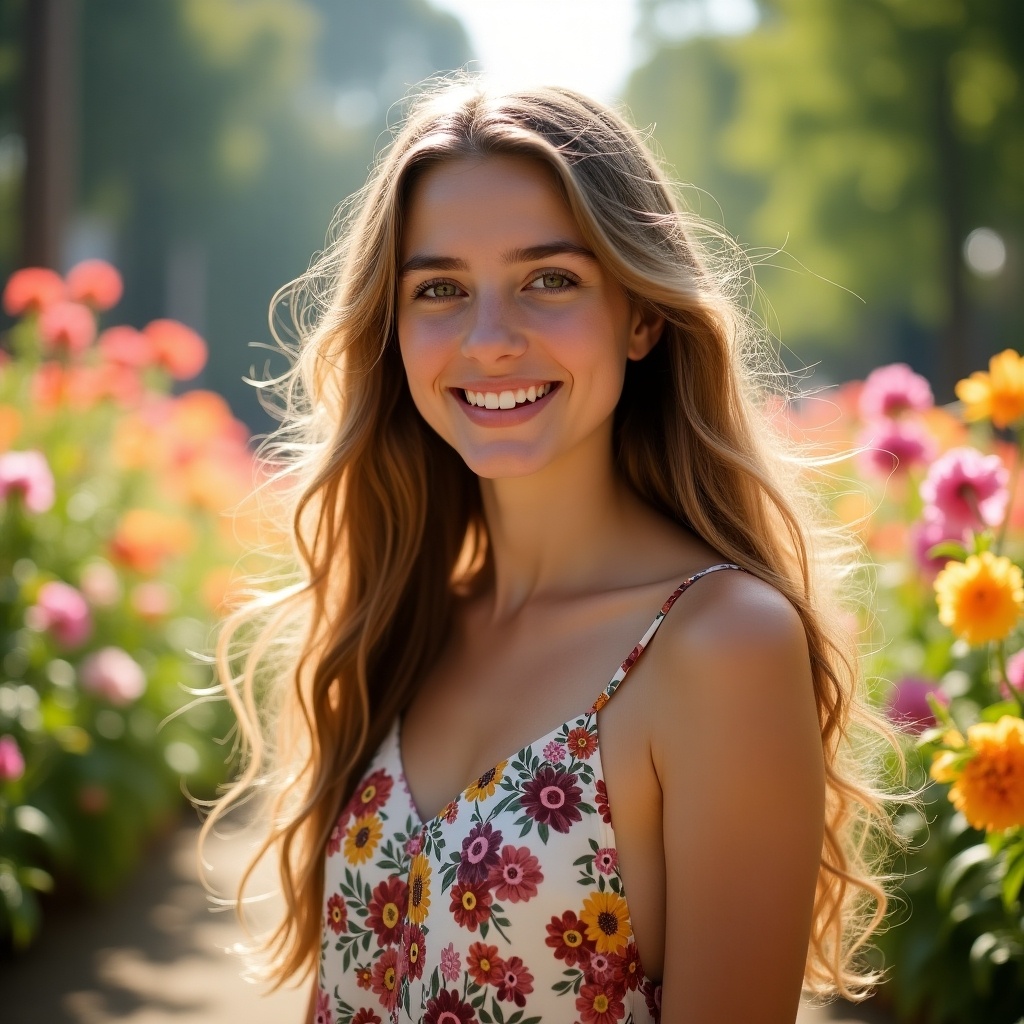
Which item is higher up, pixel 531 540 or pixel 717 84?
pixel 717 84

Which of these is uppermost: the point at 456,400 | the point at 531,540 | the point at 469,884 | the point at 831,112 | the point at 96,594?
the point at 831,112

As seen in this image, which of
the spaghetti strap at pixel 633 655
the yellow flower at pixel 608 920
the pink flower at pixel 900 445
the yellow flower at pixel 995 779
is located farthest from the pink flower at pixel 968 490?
the yellow flower at pixel 608 920

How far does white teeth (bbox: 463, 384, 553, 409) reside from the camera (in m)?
1.75

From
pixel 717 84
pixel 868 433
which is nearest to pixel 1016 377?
pixel 868 433

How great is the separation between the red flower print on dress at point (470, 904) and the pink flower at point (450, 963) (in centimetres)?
4

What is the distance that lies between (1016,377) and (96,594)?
298cm

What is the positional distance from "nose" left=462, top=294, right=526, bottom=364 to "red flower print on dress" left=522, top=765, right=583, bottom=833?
582 millimetres

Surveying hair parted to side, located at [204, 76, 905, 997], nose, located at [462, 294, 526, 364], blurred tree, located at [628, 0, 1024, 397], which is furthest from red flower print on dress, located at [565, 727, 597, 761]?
blurred tree, located at [628, 0, 1024, 397]

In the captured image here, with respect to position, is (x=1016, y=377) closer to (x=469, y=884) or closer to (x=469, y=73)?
(x=469, y=73)

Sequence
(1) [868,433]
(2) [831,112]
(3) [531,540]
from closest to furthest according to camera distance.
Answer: (3) [531,540]
(1) [868,433]
(2) [831,112]

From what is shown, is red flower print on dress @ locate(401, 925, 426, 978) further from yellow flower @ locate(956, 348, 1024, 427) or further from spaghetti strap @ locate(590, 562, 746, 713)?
yellow flower @ locate(956, 348, 1024, 427)

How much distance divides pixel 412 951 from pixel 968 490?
1501mm

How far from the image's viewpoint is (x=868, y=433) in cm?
337

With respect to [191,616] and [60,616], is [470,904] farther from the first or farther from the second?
[191,616]
